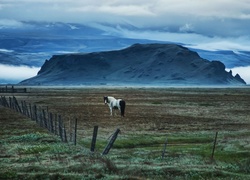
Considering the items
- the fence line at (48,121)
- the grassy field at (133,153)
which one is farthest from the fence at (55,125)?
the grassy field at (133,153)

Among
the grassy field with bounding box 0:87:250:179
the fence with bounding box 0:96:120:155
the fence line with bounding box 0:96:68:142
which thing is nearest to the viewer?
the grassy field with bounding box 0:87:250:179

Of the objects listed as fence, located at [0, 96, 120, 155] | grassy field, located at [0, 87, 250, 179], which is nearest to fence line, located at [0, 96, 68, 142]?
fence, located at [0, 96, 120, 155]

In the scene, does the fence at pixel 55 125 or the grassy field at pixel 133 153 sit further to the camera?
the fence at pixel 55 125

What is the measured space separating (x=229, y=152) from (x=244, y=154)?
899mm

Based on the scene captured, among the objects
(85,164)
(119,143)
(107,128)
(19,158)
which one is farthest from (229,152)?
(107,128)

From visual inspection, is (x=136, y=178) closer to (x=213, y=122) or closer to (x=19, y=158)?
(x=19, y=158)

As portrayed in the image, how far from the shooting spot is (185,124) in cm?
4494

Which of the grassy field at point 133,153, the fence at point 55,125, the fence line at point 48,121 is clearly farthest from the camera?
the fence line at point 48,121

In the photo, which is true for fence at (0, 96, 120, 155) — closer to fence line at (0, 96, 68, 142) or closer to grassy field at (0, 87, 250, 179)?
fence line at (0, 96, 68, 142)

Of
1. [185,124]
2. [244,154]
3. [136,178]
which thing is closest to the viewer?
[136,178]

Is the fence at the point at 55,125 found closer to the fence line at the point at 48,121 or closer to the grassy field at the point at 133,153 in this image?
the fence line at the point at 48,121

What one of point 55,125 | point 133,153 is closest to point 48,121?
point 55,125

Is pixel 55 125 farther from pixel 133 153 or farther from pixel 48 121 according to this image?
pixel 133 153

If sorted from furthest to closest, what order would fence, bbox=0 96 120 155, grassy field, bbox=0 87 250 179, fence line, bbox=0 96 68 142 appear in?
fence line, bbox=0 96 68 142 < fence, bbox=0 96 120 155 < grassy field, bbox=0 87 250 179
